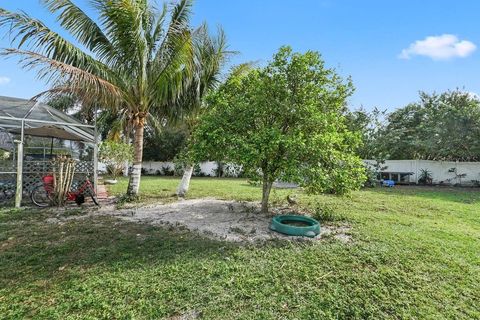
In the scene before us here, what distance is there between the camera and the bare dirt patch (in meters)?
A: 5.14

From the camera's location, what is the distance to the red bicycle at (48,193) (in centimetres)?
765

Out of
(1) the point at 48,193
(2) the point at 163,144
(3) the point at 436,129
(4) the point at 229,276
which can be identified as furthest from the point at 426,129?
(1) the point at 48,193

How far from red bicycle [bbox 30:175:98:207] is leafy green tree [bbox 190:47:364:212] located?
158 inches

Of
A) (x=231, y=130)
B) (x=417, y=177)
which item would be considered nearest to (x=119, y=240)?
(x=231, y=130)

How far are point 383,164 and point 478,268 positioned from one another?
1494 centimetres

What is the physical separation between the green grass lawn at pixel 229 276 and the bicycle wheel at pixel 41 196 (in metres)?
2.39

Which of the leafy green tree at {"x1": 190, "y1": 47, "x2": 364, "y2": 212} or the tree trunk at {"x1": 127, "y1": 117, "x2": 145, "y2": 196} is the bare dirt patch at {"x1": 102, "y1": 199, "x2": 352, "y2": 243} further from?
the tree trunk at {"x1": 127, "y1": 117, "x2": 145, "y2": 196}

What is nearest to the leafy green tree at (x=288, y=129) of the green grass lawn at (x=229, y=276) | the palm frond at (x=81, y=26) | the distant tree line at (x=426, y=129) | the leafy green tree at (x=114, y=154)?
the green grass lawn at (x=229, y=276)

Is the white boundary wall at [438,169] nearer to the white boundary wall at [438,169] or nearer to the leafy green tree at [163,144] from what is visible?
the white boundary wall at [438,169]

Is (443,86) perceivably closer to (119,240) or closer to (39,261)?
(119,240)

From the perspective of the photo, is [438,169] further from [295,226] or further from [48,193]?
[48,193]

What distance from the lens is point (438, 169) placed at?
56.0ft

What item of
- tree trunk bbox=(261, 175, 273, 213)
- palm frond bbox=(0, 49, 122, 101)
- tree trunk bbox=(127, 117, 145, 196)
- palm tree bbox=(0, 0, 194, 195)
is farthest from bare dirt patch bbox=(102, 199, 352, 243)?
palm frond bbox=(0, 49, 122, 101)

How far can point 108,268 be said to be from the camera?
12.1ft
